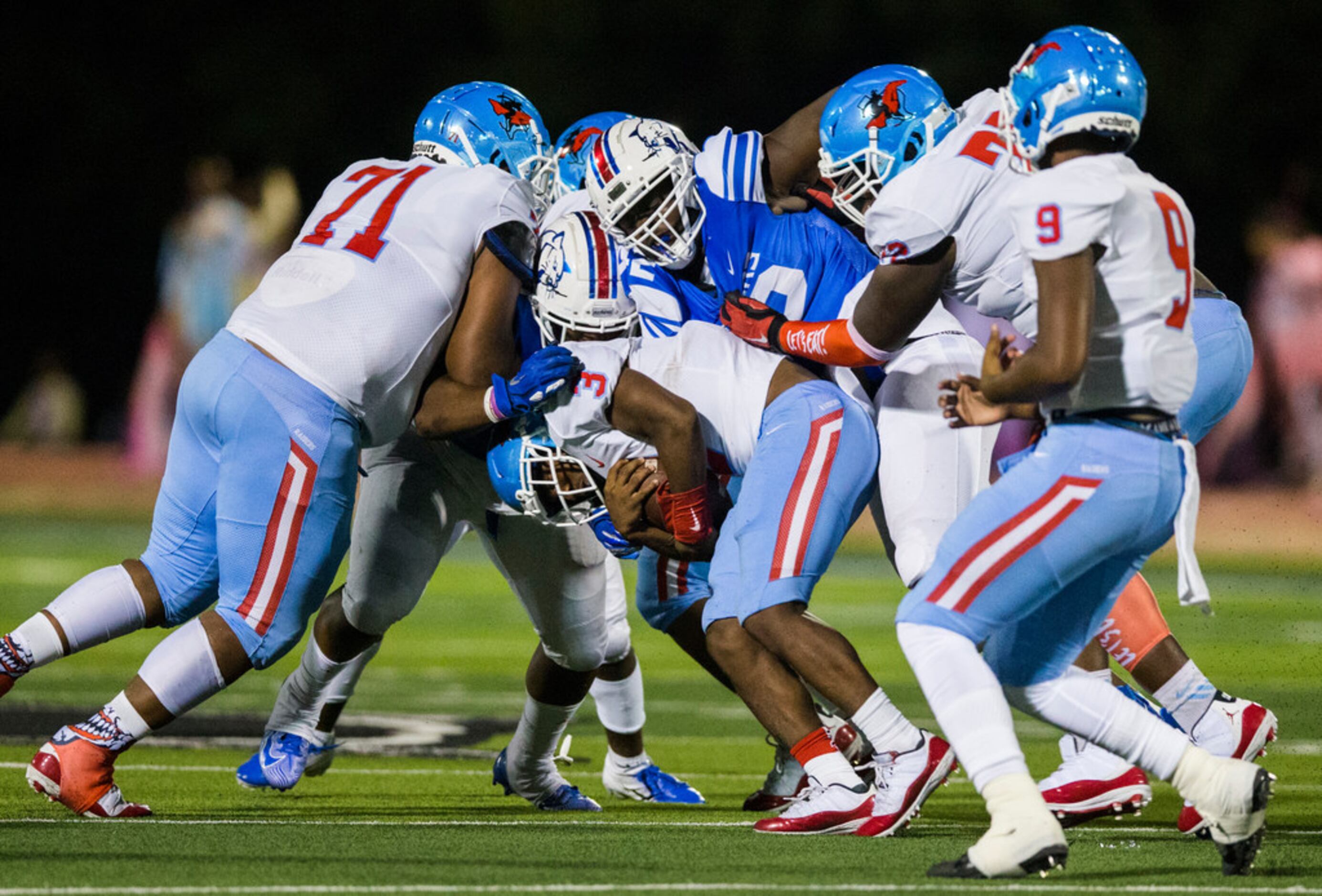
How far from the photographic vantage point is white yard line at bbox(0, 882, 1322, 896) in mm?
3703

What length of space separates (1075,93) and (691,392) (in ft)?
4.50

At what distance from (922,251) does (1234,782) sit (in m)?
1.44

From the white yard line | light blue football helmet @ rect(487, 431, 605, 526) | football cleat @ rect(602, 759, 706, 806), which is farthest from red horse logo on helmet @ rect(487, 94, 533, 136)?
the white yard line

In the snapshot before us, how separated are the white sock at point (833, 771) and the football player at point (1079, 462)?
754 millimetres

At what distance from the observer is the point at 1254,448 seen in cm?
1692

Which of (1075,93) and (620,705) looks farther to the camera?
(620,705)

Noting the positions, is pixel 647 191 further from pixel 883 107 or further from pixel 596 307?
pixel 883 107

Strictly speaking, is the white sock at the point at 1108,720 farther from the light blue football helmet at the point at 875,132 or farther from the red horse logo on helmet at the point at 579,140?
the red horse logo on helmet at the point at 579,140

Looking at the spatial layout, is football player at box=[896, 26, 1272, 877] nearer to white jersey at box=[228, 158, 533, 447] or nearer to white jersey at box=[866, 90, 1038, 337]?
white jersey at box=[866, 90, 1038, 337]

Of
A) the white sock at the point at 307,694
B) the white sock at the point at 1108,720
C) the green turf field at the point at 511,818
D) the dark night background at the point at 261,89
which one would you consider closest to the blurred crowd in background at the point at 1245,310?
the dark night background at the point at 261,89

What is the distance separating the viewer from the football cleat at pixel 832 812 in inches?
186

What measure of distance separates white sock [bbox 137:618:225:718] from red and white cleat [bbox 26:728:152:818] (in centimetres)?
19

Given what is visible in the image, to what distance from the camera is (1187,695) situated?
17.0 feet

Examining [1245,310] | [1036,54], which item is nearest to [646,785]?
[1036,54]
